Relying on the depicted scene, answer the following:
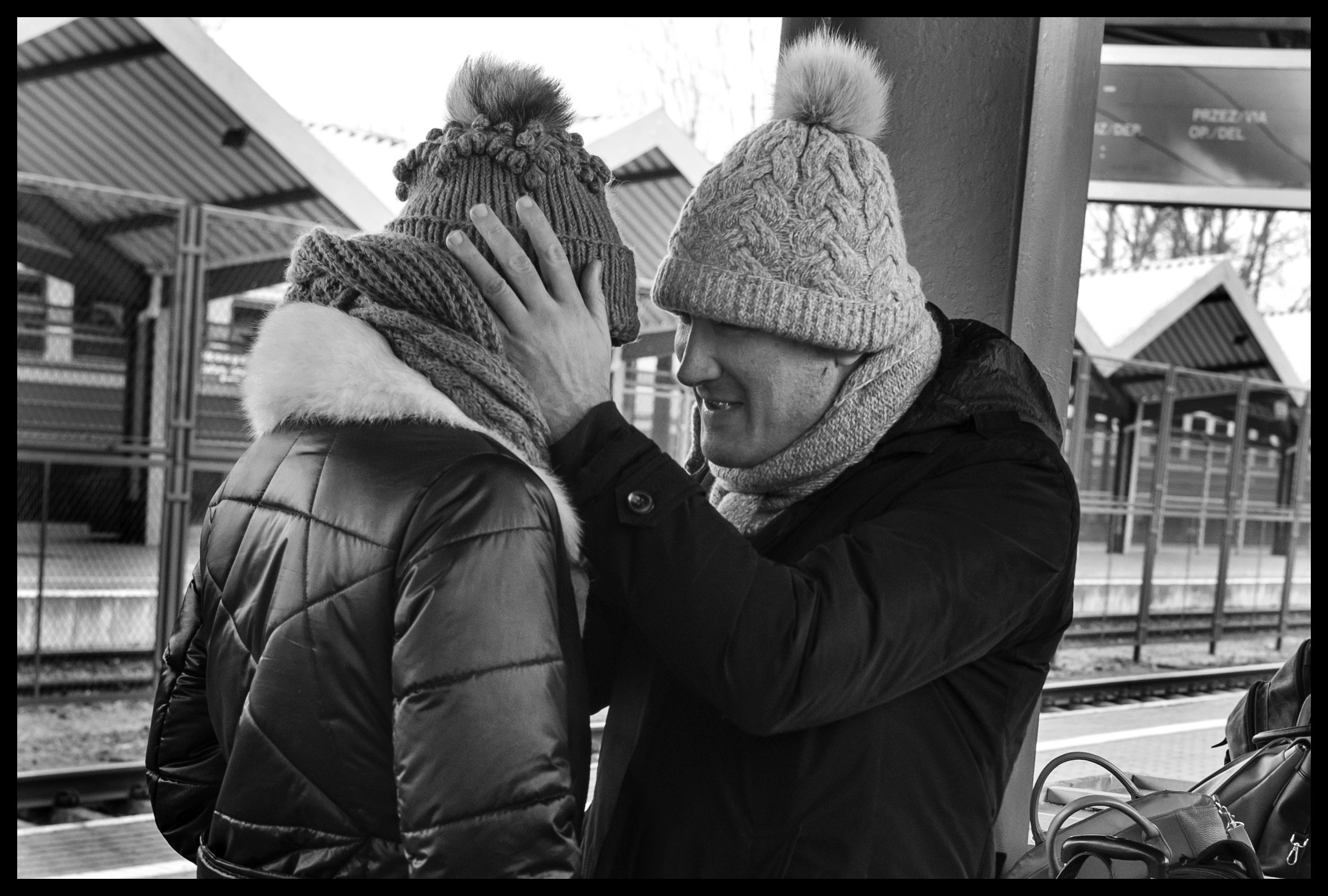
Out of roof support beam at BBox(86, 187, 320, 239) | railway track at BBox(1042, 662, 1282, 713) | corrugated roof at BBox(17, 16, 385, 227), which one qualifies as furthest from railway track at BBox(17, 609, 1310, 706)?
corrugated roof at BBox(17, 16, 385, 227)

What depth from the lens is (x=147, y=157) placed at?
9.45 m

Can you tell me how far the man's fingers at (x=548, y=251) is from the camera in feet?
Answer: 5.49

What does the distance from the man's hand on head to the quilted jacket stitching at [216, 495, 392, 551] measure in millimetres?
362

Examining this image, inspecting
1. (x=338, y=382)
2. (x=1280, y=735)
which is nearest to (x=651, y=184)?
(x=1280, y=735)

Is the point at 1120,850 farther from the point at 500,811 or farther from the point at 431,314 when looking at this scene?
the point at 431,314

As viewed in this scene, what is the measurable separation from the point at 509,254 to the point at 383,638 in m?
0.52

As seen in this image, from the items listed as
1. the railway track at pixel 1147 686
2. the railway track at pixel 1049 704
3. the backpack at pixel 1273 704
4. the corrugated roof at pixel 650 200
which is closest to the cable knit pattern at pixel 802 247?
the backpack at pixel 1273 704

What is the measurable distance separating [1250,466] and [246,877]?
16904 mm

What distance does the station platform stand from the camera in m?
5.12

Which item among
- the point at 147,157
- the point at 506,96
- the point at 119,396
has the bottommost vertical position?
the point at 119,396

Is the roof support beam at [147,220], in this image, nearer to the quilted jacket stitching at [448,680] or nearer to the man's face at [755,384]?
the man's face at [755,384]

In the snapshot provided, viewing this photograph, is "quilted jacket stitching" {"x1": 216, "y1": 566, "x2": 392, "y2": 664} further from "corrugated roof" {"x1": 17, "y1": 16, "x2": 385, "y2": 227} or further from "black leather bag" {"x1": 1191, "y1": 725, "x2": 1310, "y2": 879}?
"corrugated roof" {"x1": 17, "y1": 16, "x2": 385, "y2": 227}

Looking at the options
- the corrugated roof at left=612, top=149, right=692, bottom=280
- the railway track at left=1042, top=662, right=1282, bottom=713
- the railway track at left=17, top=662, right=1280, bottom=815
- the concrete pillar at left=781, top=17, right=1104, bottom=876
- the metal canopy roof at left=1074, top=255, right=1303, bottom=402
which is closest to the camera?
the concrete pillar at left=781, top=17, right=1104, bottom=876

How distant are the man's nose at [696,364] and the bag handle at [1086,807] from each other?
36.2 inches
